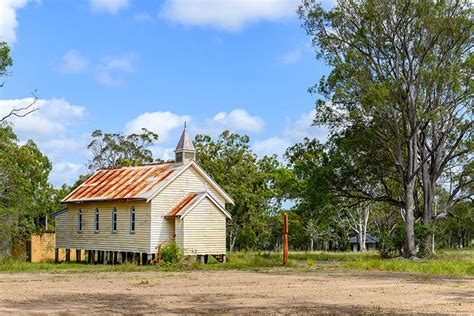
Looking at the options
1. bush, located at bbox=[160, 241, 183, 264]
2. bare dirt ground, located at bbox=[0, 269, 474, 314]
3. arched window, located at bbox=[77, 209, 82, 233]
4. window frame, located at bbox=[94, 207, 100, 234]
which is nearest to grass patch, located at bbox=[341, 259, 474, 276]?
bare dirt ground, located at bbox=[0, 269, 474, 314]

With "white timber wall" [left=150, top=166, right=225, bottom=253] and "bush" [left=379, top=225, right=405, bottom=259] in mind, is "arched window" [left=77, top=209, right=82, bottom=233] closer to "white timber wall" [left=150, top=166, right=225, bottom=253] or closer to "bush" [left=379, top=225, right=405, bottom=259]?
"white timber wall" [left=150, top=166, right=225, bottom=253]

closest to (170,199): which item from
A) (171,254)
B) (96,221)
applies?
(171,254)

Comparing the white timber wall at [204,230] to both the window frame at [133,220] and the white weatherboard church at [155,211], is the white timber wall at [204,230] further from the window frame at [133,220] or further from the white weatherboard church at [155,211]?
the window frame at [133,220]

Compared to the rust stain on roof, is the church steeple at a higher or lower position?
higher

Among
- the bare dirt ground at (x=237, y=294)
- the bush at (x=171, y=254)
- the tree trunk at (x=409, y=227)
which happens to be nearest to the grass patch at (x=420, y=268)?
the bare dirt ground at (x=237, y=294)

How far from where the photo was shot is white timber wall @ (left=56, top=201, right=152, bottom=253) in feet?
124

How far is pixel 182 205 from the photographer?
3794 centimetres

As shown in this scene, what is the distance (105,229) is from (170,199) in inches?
208

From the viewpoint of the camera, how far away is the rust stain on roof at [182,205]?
37556 millimetres

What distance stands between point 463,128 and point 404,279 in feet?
66.7

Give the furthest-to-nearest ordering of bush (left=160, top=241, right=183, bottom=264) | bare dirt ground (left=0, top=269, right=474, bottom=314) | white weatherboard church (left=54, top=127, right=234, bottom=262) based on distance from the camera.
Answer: white weatherboard church (left=54, top=127, right=234, bottom=262)
bush (left=160, top=241, right=183, bottom=264)
bare dirt ground (left=0, top=269, right=474, bottom=314)

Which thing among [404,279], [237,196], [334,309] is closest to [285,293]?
[334,309]

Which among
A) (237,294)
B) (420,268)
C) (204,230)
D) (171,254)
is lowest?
(420,268)

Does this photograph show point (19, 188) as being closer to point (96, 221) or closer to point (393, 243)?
point (96, 221)
